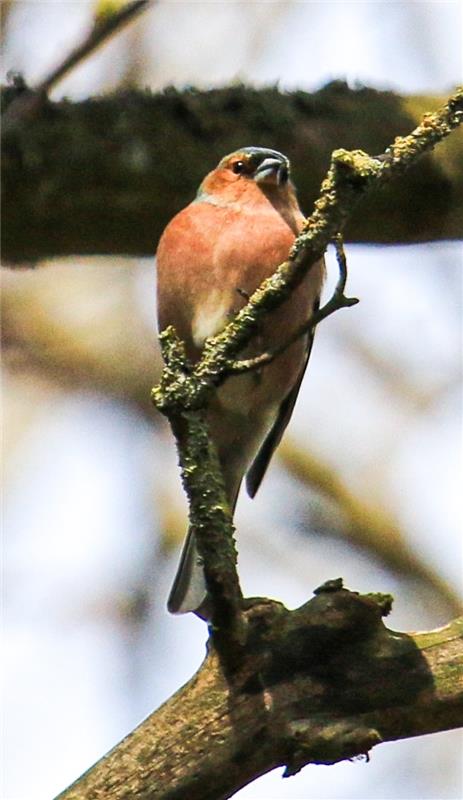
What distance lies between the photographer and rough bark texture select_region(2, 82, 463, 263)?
19.1 feet

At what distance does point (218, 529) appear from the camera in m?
3.65

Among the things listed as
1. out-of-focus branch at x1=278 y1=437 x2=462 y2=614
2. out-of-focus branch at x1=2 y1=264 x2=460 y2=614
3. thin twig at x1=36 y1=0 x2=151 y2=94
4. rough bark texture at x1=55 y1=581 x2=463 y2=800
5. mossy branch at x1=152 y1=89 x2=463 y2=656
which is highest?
out-of-focus branch at x1=2 y1=264 x2=460 y2=614

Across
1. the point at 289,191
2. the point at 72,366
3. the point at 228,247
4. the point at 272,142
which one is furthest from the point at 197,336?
the point at 72,366

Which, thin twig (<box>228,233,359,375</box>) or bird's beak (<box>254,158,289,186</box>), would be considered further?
bird's beak (<box>254,158,289,186</box>)

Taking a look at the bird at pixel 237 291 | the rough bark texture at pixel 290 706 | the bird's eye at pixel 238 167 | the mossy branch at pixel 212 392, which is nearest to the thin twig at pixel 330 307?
the mossy branch at pixel 212 392

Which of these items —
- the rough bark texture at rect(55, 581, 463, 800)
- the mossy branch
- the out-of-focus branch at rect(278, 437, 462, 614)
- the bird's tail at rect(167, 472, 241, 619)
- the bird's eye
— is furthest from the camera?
the out-of-focus branch at rect(278, 437, 462, 614)

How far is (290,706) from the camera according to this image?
3814mm

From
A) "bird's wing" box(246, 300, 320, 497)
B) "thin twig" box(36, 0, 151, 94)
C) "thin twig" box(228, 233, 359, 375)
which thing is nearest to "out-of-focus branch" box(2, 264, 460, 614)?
"bird's wing" box(246, 300, 320, 497)

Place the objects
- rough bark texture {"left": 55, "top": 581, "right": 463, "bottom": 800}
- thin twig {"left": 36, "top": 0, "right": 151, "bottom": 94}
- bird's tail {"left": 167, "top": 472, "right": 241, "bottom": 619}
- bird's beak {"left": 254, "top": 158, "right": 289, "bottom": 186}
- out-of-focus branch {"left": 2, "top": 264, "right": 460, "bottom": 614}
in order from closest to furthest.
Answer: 1. thin twig {"left": 36, "top": 0, "right": 151, "bottom": 94}
2. rough bark texture {"left": 55, "top": 581, "right": 463, "bottom": 800}
3. bird's tail {"left": 167, "top": 472, "right": 241, "bottom": 619}
4. bird's beak {"left": 254, "top": 158, "right": 289, "bottom": 186}
5. out-of-focus branch {"left": 2, "top": 264, "right": 460, "bottom": 614}

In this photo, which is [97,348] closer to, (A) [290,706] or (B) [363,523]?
(B) [363,523]

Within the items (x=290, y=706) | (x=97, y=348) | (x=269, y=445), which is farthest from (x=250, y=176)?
(x=97, y=348)

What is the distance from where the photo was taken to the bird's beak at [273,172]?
562 centimetres

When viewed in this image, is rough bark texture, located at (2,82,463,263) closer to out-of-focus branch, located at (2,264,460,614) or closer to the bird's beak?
the bird's beak

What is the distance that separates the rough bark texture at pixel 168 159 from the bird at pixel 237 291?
0.28 m
